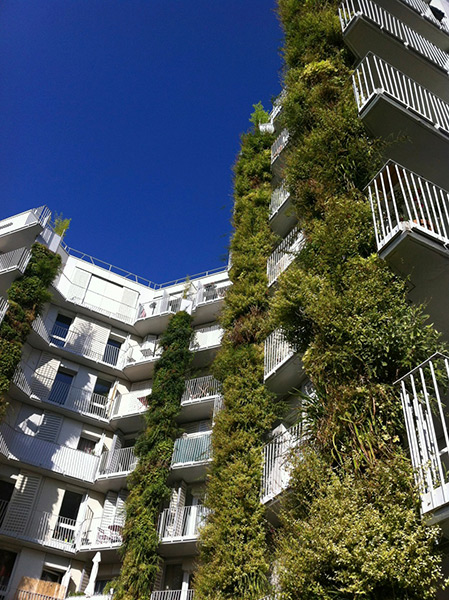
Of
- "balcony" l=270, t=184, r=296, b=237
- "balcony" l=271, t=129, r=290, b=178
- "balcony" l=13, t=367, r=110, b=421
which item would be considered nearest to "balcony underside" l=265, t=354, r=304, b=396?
"balcony" l=270, t=184, r=296, b=237

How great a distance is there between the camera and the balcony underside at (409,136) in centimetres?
1096

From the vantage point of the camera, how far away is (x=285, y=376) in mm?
13648

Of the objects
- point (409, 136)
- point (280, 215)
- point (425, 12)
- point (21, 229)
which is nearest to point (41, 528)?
point (21, 229)

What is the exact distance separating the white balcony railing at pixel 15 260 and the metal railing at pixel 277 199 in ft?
41.6

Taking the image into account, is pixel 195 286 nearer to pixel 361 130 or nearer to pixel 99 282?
pixel 99 282

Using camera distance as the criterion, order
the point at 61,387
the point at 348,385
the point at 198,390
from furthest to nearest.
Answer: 1. the point at 61,387
2. the point at 198,390
3. the point at 348,385

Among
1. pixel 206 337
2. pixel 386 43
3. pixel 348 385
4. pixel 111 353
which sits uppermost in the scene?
pixel 206 337

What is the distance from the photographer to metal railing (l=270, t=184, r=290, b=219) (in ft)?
59.6

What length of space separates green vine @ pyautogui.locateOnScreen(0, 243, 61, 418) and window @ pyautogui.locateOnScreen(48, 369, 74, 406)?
13.5 ft

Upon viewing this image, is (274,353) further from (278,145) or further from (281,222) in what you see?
(278,145)

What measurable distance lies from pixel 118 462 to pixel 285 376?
1282cm

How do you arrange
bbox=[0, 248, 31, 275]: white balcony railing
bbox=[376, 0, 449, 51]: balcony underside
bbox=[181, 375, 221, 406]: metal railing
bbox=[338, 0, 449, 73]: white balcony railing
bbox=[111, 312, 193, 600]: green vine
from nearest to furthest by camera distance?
bbox=[338, 0, 449, 73]: white balcony railing < bbox=[376, 0, 449, 51]: balcony underside < bbox=[111, 312, 193, 600]: green vine < bbox=[181, 375, 221, 406]: metal railing < bbox=[0, 248, 31, 275]: white balcony railing

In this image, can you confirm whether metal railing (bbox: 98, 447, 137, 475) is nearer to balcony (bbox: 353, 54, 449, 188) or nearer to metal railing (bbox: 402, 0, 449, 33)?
balcony (bbox: 353, 54, 449, 188)

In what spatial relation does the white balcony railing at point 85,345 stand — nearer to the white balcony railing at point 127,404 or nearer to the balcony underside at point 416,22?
the white balcony railing at point 127,404
